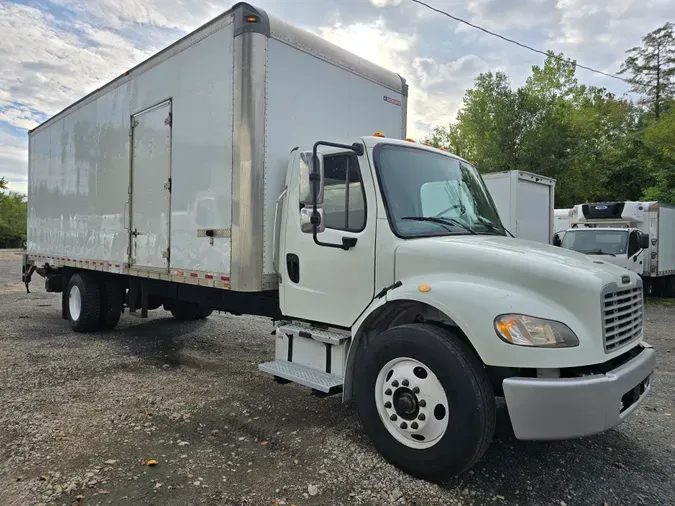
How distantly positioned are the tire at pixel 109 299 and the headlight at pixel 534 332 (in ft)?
22.3

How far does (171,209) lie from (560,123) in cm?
2737

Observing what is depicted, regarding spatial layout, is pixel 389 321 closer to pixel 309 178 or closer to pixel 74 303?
pixel 309 178

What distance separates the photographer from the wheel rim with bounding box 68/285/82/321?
8.18 meters

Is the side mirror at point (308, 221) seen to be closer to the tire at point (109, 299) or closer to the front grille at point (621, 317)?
the front grille at point (621, 317)

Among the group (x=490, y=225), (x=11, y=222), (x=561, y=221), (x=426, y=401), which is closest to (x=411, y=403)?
(x=426, y=401)

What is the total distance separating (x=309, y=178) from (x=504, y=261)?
1577 millimetres

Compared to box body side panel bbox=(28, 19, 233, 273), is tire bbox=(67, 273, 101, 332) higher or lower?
lower

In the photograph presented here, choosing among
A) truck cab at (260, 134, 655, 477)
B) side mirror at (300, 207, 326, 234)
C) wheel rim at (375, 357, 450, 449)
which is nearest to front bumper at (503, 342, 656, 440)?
truck cab at (260, 134, 655, 477)

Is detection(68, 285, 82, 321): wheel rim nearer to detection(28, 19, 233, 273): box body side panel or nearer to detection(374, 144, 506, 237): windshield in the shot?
detection(28, 19, 233, 273): box body side panel

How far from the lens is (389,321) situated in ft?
12.8

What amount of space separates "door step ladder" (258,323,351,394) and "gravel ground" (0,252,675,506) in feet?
1.64

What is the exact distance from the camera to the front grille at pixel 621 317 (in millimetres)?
3062

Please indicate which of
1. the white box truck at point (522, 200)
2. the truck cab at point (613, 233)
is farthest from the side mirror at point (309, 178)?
the truck cab at point (613, 233)

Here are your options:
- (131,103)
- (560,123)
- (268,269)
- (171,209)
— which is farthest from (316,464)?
(560,123)
